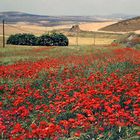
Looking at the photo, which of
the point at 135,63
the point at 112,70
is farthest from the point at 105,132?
the point at 135,63

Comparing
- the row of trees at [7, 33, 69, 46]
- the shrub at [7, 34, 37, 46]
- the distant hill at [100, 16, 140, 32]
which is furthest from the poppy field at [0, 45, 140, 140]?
the distant hill at [100, 16, 140, 32]

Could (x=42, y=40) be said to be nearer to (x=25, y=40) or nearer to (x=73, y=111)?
(x=25, y=40)

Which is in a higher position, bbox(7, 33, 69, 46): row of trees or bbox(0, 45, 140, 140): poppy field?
bbox(0, 45, 140, 140): poppy field

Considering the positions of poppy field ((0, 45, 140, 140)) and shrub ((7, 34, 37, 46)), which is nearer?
poppy field ((0, 45, 140, 140))

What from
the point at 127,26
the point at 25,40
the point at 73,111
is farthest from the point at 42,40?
the point at 127,26

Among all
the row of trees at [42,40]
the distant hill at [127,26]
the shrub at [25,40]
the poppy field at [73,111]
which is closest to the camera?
the poppy field at [73,111]

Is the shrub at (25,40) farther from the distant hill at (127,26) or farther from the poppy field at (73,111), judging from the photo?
the distant hill at (127,26)

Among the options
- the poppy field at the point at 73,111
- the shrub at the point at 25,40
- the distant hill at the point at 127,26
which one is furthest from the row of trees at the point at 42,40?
the distant hill at the point at 127,26

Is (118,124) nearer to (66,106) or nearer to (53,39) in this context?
(66,106)

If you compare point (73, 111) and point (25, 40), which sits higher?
point (73, 111)

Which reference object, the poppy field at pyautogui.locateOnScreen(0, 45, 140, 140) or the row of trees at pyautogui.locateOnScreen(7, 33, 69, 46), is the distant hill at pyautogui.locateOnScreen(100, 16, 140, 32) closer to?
the row of trees at pyautogui.locateOnScreen(7, 33, 69, 46)

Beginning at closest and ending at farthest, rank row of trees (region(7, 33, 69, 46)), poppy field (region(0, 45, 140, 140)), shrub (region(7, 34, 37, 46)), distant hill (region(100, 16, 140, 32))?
poppy field (region(0, 45, 140, 140))
row of trees (region(7, 33, 69, 46))
shrub (region(7, 34, 37, 46))
distant hill (region(100, 16, 140, 32))

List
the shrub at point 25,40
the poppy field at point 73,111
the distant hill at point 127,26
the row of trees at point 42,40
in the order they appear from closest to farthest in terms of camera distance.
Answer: the poppy field at point 73,111
the row of trees at point 42,40
the shrub at point 25,40
the distant hill at point 127,26

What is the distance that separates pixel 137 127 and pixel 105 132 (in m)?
0.68
